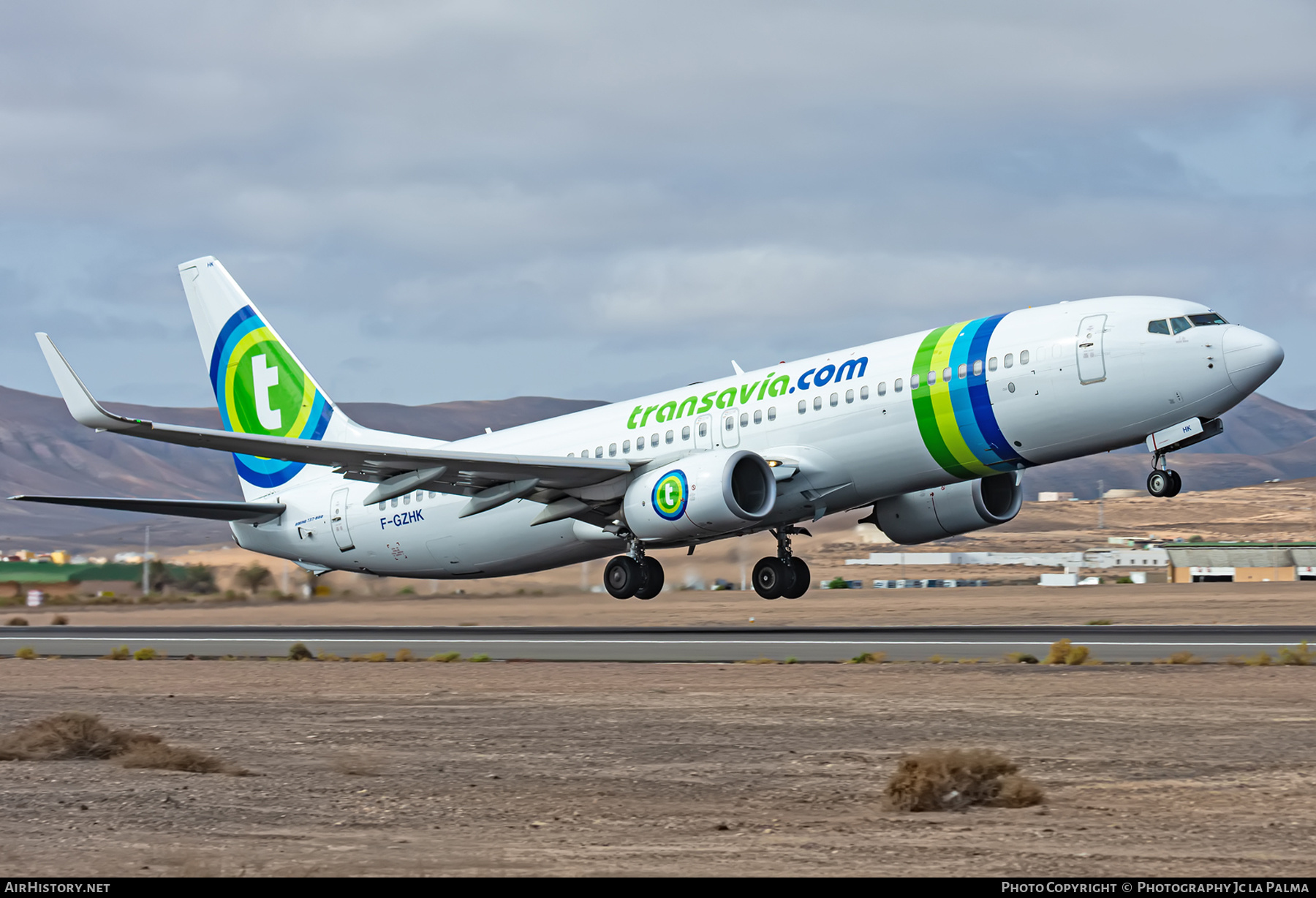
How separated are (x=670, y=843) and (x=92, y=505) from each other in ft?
93.9

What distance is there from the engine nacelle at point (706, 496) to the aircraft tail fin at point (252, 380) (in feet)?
42.3

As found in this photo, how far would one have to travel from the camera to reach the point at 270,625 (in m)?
43.9

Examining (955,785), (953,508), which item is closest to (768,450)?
(953,508)

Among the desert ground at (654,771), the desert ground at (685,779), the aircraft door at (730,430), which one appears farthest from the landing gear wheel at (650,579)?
the desert ground at (685,779)

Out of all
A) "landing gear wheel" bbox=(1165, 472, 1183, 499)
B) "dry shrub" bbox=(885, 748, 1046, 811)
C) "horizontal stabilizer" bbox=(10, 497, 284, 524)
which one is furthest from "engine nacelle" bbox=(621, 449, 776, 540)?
"dry shrub" bbox=(885, 748, 1046, 811)

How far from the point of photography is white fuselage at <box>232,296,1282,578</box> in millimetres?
26953

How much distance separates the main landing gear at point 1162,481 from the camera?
88.1 ft

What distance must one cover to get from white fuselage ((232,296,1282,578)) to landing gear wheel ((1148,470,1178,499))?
0.94m

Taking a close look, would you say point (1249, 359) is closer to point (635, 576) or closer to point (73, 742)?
point (635, 576)

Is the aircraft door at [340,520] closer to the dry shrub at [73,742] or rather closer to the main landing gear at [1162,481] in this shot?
the main landing gear at [1162,481]

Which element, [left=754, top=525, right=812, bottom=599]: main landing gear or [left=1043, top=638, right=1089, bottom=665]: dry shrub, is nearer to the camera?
[left=1043, top=638, right=1089, bottom=665]: dry shrub

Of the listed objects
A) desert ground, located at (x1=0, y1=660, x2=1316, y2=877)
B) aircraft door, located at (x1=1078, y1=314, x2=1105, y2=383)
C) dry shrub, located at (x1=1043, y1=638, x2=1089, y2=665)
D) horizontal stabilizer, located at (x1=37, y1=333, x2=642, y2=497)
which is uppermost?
aircraft door, located at (x1=1078, y1=314, x2=1105, y2=383)

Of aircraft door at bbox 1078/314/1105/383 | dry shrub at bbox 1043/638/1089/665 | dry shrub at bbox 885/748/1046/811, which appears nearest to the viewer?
dry shrub at bbox 885/748/1046/811

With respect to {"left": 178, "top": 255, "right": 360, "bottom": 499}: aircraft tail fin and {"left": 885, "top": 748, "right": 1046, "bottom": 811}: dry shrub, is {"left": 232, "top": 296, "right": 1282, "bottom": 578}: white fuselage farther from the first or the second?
{"left": 885, "top": 748, "right": 1046, "bottom": 811}: dry shrub
